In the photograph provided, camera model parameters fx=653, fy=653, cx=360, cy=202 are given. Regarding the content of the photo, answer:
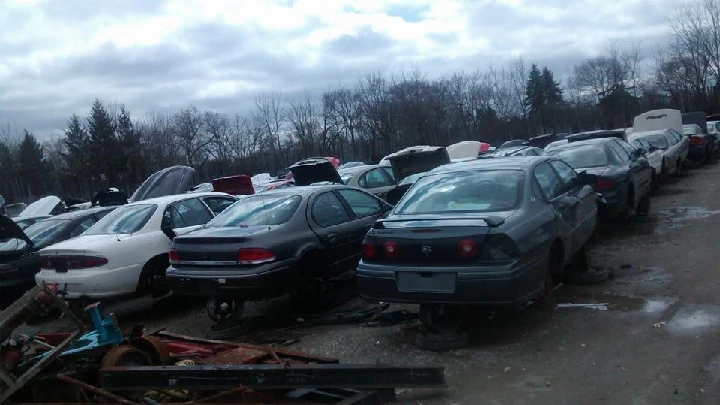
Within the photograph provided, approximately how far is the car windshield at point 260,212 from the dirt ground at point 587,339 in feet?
3.94

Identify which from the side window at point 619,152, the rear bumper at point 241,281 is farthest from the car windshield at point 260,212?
the side window at point 619,152

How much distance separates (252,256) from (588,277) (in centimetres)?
378

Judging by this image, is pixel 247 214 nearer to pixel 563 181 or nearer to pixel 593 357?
pixel 563 181

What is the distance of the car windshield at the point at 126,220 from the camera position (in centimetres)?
872

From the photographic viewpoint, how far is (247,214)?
312 inches

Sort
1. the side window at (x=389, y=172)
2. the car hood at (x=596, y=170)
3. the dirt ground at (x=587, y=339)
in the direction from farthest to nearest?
the side window at (x=389, y=172), the car hood at (x=596, y=170), the dirt ground at (x=587, y=339)

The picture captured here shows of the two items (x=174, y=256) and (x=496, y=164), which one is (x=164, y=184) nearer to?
(x=174, y=256)

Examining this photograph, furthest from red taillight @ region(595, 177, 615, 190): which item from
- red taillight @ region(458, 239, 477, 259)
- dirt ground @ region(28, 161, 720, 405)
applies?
Answer: red taillight @ region(458, 239, 477, 259)

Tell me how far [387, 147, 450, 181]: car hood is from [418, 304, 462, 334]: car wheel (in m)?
9.30

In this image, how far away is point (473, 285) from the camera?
5430 millimetres

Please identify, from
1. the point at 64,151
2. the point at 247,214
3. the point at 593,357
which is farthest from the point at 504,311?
the point at 64,151

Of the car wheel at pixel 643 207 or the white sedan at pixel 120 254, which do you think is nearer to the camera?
the white sedan at pixel 120 254

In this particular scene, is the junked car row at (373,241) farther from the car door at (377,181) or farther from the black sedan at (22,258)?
the car door at (377,181)

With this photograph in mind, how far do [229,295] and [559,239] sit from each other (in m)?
3.44
